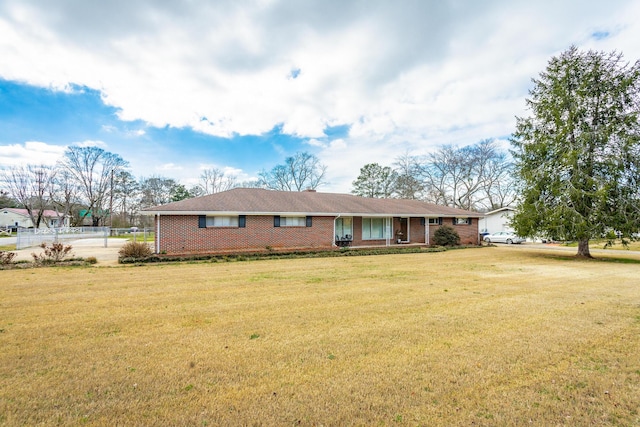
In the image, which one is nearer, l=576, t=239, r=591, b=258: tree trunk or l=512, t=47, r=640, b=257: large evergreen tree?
l=512, t=47, r=640, b=257: large evergreen tree

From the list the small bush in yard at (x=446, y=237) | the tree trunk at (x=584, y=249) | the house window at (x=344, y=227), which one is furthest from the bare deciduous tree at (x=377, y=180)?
the tree trunk at (x=584, y=249)

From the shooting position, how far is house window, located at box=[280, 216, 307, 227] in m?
17.0

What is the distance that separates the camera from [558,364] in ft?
11.7

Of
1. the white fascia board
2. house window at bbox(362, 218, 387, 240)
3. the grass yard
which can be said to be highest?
the white fascia board

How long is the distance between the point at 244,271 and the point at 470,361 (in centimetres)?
831

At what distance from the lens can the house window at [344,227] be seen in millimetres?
19469

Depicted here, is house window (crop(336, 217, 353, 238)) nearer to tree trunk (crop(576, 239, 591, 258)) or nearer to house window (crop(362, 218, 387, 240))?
house window (crop(362, 218, 387, 240))

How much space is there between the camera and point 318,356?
12.3 ft

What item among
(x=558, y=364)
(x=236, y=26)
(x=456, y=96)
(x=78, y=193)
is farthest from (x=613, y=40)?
(x=78, y=193)

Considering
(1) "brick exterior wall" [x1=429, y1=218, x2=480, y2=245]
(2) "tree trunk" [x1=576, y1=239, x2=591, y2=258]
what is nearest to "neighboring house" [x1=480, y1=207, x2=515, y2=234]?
(1) "brick exterior wall" [x1=429, y1=218, x2=480, y2=245]

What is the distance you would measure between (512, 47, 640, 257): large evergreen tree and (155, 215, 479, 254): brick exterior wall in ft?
34.6

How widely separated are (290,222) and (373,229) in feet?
21.4

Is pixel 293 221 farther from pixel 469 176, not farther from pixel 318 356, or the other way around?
pixel 469 176

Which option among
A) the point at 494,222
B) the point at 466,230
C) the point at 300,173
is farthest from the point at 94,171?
the point at 494,222
